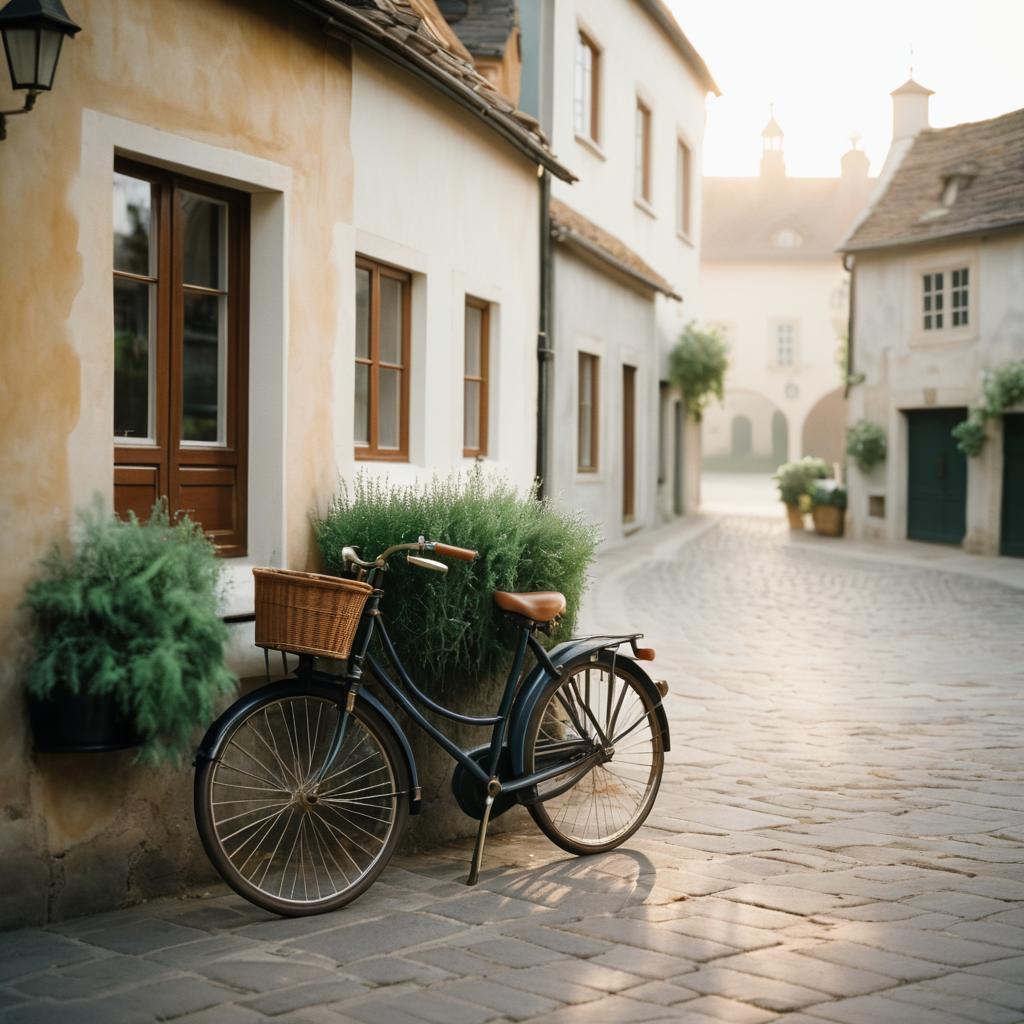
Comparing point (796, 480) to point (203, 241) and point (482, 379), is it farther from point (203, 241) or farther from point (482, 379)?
point (203, 241)

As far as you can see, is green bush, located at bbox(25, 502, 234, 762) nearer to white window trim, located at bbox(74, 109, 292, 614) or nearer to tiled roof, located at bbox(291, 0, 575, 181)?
white window trim, located at bbox(74, 109, 292, 614)

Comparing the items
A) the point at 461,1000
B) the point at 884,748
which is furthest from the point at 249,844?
the point at 884,748

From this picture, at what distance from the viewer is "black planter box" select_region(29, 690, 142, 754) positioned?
4609 millimetres

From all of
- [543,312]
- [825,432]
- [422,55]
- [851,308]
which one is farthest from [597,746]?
[825,432]

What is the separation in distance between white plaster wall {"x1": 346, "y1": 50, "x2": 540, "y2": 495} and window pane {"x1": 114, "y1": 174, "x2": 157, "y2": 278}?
3.82 ft

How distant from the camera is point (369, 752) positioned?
17.2ft

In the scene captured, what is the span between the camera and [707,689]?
10031 mm

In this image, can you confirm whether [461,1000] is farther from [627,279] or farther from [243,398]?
[627,279]

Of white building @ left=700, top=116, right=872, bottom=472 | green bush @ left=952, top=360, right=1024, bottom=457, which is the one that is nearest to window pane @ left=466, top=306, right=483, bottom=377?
green bush @ left=952, top=360, right=1024, bottom=457

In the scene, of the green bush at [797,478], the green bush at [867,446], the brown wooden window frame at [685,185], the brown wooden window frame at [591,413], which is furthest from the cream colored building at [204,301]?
the green bush at [797,478]

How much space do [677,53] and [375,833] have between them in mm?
23218

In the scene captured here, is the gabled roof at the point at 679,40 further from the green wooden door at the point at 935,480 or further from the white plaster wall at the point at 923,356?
the green wooden door at the point at 935,480

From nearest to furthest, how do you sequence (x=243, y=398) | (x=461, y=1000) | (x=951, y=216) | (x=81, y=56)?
(x=461, y=1000) < (x=81, y=56) < (x=243, y=398) < (x=951, y=216)

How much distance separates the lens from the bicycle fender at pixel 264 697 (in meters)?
4.72
